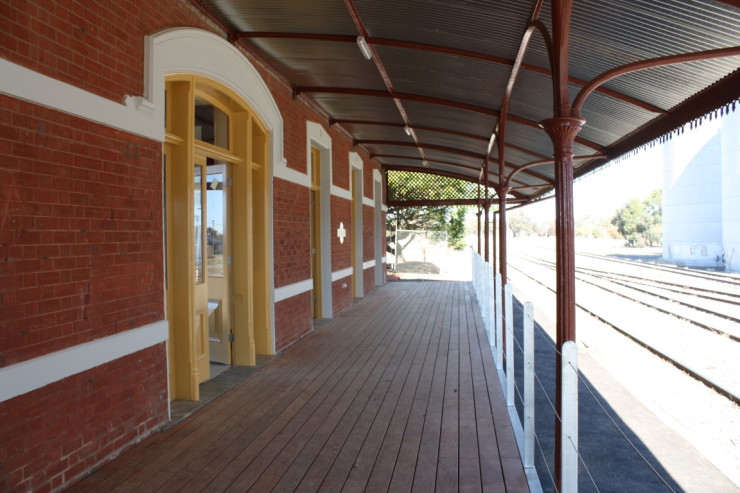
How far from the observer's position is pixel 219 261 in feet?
18.1

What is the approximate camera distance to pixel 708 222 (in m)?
37.2

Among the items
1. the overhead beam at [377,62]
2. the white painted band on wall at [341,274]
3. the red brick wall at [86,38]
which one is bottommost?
the white painted band on wall at [341,274]

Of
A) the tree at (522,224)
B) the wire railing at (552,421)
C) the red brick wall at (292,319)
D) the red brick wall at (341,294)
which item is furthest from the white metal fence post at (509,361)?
the tree at (522,224)

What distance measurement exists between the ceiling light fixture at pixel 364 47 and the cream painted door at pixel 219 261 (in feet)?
5.81

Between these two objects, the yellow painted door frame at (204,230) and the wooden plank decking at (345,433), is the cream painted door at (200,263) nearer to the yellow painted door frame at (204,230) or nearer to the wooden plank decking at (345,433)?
the yellow painted door frame at (204,230)

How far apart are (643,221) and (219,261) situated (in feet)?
253

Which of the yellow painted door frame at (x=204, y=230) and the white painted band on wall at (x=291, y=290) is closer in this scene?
the yellow painted door frame at (x=204, y=230)

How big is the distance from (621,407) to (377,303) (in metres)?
6.27

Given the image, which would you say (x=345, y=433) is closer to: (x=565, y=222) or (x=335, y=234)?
(x=565, y=222)

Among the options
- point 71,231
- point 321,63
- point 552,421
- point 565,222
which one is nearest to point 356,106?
point 321,63

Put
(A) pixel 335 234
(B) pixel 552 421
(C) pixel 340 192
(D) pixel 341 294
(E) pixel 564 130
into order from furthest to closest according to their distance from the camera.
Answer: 1. (D) pixel 341 294
2. (C) pixel 340 192
3. (A) pixel 335 234
4. (B) pixel 552 421
5. (E) pixel 564 130

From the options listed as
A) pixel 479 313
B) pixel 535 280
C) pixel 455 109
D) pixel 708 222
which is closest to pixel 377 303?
pixel 479 313

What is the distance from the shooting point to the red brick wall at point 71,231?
8.63 feet

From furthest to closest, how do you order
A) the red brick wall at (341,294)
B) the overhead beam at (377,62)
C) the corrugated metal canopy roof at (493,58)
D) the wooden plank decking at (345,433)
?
the red brick wall at (341,294) < the overhead beam at (377,62) < the corrugated metal canopy roof at (493,58) < the wooden plank decking at (345,433)
